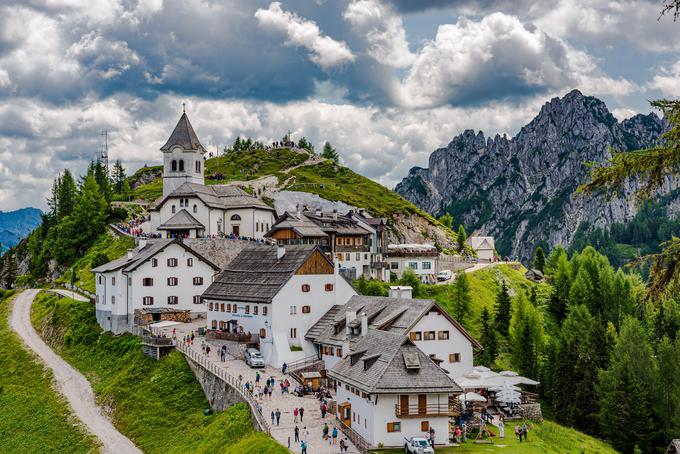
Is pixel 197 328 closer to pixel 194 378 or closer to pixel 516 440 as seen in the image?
pixel 194 378

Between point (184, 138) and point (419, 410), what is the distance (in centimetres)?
9751

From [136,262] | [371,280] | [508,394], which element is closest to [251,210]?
[371,280]

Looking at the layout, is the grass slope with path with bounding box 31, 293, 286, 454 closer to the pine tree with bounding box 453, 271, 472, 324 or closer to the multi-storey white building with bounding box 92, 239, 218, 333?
the multi-storey white building with bounding box 92, 239, 218, 333

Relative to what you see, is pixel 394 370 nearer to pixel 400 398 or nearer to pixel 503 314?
pixel 400 398

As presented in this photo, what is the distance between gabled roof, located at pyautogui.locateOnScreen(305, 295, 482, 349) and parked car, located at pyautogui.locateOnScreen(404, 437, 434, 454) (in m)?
15.1

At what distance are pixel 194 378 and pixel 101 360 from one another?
1918cm

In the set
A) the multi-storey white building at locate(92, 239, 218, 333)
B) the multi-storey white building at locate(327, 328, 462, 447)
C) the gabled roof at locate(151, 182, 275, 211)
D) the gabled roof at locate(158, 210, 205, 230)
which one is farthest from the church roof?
the multi-storey white building at locate(327, 328, 462, 447)

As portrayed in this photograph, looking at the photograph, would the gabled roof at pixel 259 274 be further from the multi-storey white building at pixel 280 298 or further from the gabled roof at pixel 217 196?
the gabled roof at pixel 217 196

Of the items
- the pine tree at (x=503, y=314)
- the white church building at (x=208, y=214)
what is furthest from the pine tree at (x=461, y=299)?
the white church building at (x=208, y=214)

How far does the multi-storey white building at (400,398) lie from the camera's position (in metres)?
47.3

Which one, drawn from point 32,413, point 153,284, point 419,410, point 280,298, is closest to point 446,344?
point 419,410

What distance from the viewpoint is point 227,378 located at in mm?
61969

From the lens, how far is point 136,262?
3371 inches

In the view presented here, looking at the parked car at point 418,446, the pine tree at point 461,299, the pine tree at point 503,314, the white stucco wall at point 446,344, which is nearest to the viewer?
the parked car at point 418,446
